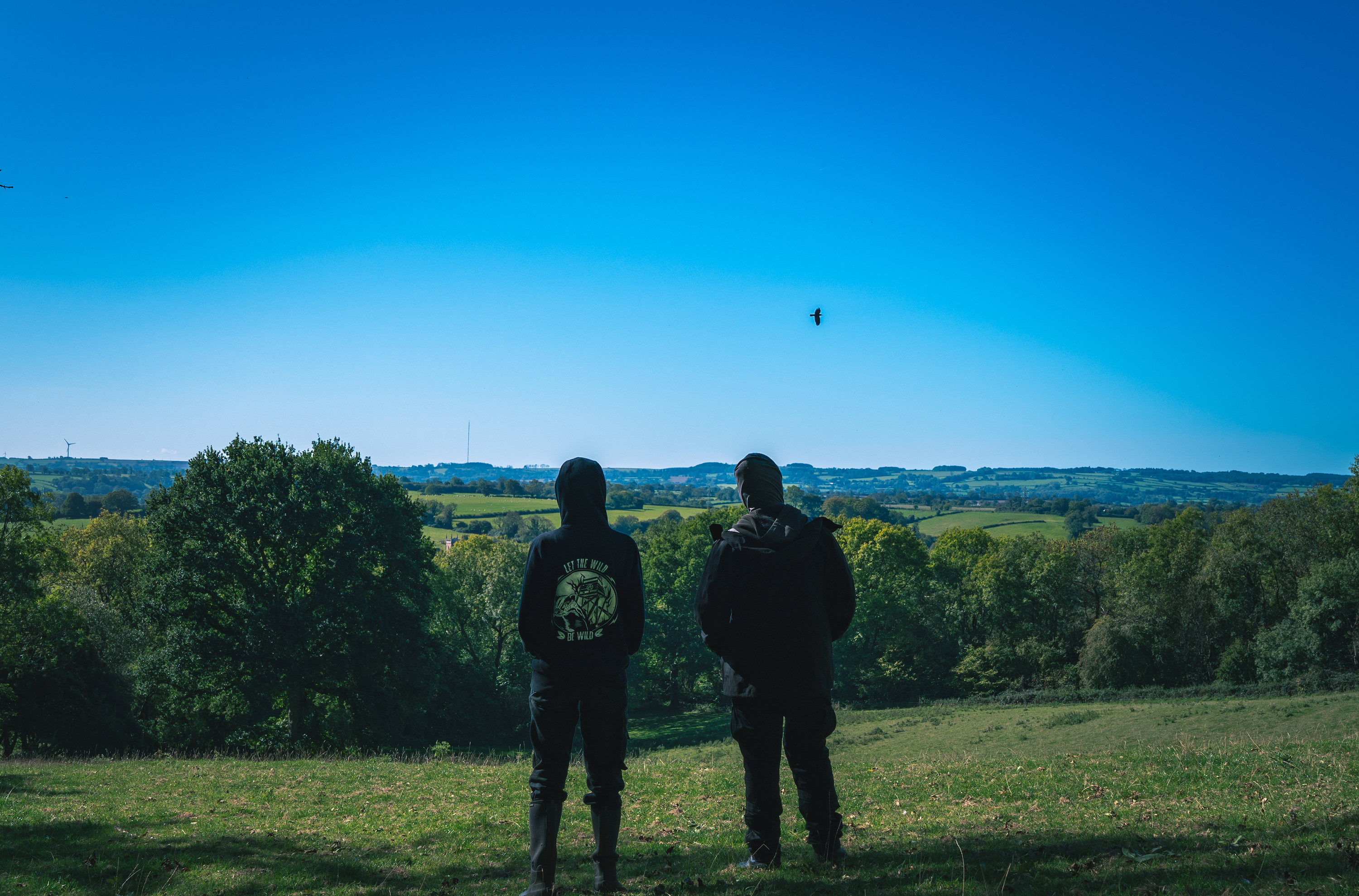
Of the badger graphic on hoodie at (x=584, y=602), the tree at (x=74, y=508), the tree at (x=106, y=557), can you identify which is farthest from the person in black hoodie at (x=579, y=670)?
the tree at (x=74, y=508)

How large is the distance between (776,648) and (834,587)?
2.36ft

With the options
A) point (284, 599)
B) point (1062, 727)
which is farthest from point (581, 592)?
point (1062, 727)

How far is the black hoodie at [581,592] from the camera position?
545 centimetres

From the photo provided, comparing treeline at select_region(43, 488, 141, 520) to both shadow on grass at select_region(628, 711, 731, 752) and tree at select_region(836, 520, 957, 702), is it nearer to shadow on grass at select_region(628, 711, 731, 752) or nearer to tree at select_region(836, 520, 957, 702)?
shadow on grass at select_region(628, 711, 731, 752)

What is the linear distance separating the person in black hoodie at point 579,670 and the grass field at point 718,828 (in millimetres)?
657

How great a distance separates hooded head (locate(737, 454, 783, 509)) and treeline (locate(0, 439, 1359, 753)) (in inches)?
991

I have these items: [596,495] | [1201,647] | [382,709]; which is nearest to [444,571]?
[382,709]

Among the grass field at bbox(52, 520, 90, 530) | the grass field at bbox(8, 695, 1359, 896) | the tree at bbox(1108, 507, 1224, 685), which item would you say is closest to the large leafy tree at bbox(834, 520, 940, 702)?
the tree at bbox(1108, 507, 1224, 685)

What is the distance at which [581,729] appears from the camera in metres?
5.42

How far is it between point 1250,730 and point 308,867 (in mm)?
29939

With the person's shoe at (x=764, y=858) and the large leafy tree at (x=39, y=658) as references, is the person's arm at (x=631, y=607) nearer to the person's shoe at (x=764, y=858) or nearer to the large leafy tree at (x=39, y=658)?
the person's shoe at (x=764, y=858)

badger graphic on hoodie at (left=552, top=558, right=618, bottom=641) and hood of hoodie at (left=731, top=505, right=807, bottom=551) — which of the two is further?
hood of hoodie at (left=731, top=505, right=807, bottom=551)

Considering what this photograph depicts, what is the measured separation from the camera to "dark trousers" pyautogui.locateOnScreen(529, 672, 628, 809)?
538 cm

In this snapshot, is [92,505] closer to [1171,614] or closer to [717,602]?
[717,602]
